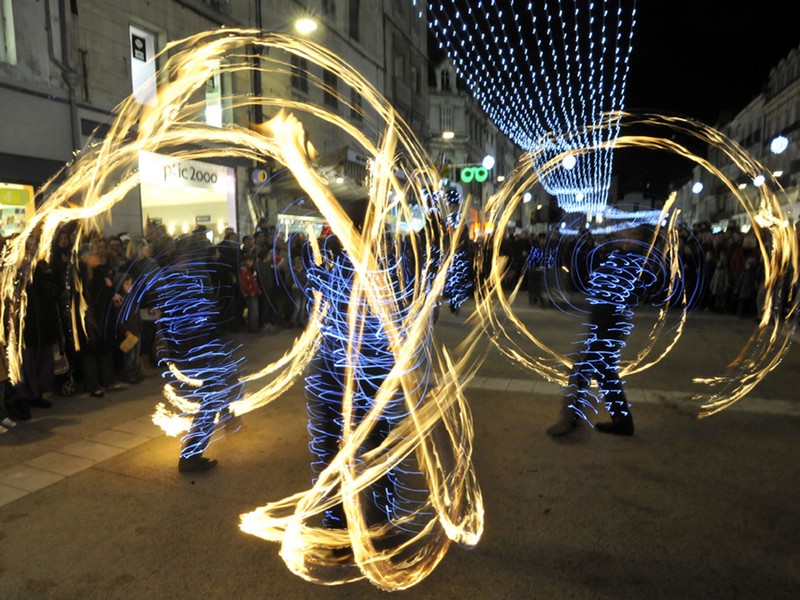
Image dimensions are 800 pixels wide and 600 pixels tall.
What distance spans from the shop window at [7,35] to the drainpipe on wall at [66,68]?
681 mm

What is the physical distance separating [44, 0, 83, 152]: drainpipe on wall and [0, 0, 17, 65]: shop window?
0.68 m

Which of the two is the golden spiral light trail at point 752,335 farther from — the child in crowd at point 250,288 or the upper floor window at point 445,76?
the upper floor window at point 445,76

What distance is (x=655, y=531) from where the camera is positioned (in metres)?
3.88

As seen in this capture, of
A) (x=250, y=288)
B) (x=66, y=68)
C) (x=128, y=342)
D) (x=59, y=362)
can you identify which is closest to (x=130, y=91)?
(x=66, y=68)

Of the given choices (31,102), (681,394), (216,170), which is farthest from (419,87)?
(681,394)

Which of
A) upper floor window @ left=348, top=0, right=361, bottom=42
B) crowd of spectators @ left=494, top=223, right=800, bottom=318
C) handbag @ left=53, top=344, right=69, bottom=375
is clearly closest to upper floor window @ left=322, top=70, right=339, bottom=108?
upper floor window @ left=348, top=0, right=361, bottom=42

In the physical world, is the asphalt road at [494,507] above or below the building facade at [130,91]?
below

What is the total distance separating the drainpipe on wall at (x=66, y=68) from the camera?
12.4 m

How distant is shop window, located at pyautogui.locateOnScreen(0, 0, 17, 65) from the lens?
1176 centimetres

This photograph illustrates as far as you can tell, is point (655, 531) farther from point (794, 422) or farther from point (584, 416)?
point (794, 422)

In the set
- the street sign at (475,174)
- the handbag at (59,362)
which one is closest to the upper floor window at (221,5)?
the street sign at (475,174)

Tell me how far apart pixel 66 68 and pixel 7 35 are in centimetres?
116

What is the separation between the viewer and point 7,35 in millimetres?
11828

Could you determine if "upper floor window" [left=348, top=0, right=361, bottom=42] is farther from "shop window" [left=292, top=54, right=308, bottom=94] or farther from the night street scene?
the night street scene
